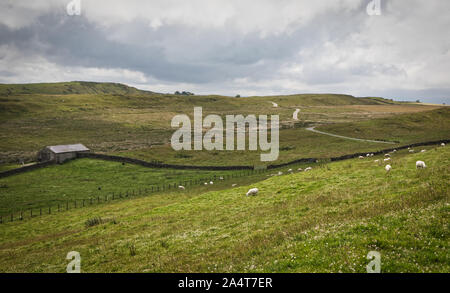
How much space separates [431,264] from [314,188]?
1660cm

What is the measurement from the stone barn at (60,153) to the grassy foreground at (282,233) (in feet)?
151

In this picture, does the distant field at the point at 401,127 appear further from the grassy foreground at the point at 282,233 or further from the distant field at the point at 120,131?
the grassy foreground at the point at 282,233

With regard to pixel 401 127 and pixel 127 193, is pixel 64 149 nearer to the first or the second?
pixel 127 193

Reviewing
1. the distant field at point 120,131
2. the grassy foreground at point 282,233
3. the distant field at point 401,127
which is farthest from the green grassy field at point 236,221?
the distant field at point 401,127

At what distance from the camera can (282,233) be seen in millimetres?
13391

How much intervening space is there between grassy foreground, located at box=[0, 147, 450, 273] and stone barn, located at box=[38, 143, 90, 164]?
4598 cm

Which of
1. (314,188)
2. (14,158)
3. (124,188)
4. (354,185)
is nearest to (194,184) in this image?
(124,188)

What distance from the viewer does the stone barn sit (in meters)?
72.3

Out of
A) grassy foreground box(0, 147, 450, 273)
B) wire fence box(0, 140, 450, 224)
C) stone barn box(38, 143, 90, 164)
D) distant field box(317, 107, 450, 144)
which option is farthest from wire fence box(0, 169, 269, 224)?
distant field box(317, 107, 450, 144)

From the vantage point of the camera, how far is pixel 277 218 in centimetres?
1727

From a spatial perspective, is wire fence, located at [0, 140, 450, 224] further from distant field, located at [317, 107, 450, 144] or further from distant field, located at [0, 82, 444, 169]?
distant field, located at [317, 107, 450, 144]

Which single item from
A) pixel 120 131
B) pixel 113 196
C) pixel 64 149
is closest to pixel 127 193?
→ pixel 113 196

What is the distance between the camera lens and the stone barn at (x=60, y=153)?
237 ft

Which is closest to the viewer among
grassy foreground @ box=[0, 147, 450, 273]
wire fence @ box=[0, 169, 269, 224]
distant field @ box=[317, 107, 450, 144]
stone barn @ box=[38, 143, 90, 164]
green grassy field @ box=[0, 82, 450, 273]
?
grassy foreground @ box=[0, 147, 450, 273]
